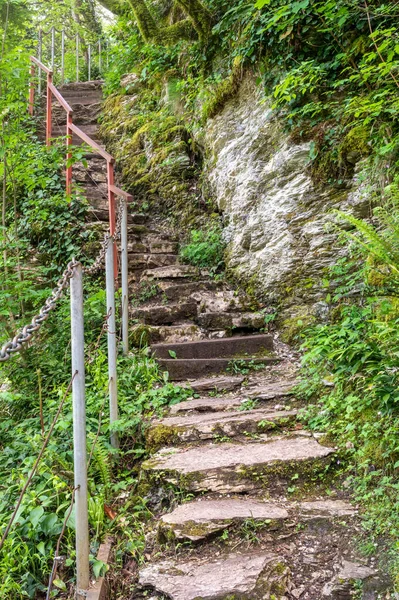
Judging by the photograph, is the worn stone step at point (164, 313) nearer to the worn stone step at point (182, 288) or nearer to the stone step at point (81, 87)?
the worn stone step at point (182, 288)

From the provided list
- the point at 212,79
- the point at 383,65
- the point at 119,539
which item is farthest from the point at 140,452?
the point at 212,79

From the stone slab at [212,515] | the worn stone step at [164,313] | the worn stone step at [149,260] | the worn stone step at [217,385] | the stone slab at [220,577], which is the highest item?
the worn stone step at [149,260]

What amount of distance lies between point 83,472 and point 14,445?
1.50m

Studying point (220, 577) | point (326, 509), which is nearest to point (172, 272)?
point (326, 509)

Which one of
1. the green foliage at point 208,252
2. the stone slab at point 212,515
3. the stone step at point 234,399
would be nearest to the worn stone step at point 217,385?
A: the stone step at point 234,399

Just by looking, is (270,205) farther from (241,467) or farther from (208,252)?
(241,467)

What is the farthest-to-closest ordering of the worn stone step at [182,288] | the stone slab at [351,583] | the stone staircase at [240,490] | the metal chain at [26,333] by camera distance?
the worn stone step at [182,288], the stone staircase at [240,490], the stone slab at [351,583], the metal chain at [26,333]

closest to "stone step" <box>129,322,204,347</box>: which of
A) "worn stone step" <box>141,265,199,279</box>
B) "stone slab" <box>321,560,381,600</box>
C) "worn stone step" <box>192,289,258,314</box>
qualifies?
"worn stone step" <box>192,289,258,314</box>

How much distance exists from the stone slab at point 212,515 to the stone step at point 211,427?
1.87ft

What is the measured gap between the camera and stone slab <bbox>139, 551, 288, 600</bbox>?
1847mm

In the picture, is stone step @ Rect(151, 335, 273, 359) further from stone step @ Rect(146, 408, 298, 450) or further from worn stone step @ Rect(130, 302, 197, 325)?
stone step @ Rect(146, 408, 298, 450)

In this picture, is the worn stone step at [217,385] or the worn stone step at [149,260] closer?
the worn stone step at [217,385]

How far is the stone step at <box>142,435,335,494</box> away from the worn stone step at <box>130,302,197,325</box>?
6.42 ft

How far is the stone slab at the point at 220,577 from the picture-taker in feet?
6.06
